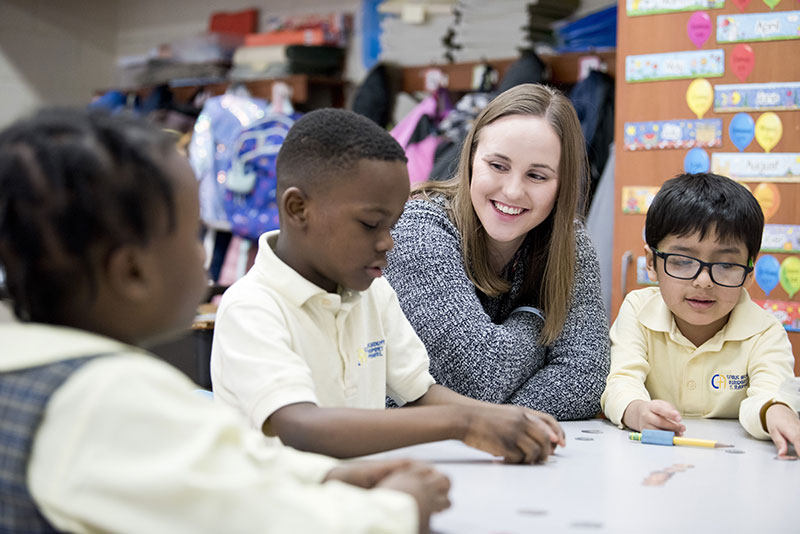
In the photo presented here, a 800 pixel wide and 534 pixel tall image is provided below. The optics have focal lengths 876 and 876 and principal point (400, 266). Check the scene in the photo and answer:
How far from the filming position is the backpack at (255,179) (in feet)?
13.9

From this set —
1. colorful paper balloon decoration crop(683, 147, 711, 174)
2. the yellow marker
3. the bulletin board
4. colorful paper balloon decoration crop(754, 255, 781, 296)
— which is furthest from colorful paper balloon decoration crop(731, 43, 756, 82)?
the yellow marker

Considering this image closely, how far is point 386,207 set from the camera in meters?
1.24

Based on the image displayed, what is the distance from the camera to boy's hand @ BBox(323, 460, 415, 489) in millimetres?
921

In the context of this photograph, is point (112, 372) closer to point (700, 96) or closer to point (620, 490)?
point (620, 490)

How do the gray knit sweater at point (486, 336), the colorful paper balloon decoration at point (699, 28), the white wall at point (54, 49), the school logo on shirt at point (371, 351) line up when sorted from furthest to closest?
the white wall at point (54, 49), the colorful paper balloon decoration at point (699, 28), the gray knit sweater at point (486, 336), the school logo on shirt at point (371, 351)

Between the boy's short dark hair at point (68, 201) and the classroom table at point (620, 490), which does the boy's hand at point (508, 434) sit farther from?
the boy's short dark hair at point (68, 201)

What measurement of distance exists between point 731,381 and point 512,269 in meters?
0.49

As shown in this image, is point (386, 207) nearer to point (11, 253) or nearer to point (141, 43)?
point (11, 253)

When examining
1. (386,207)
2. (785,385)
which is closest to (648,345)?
(785,385)

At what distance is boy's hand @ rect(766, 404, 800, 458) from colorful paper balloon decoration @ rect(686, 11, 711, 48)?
5.98 ft

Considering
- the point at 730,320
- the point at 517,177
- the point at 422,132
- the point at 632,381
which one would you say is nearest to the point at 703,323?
the point at 730,320

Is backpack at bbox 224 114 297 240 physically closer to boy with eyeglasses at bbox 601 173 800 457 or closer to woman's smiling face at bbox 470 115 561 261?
woman's smiling face at bbox 470 115 561 261

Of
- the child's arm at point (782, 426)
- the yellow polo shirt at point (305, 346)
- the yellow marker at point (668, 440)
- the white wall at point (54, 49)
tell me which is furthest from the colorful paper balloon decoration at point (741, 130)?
the white wall at point (54, 49)

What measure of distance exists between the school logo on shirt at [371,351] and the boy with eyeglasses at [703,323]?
0.51m
